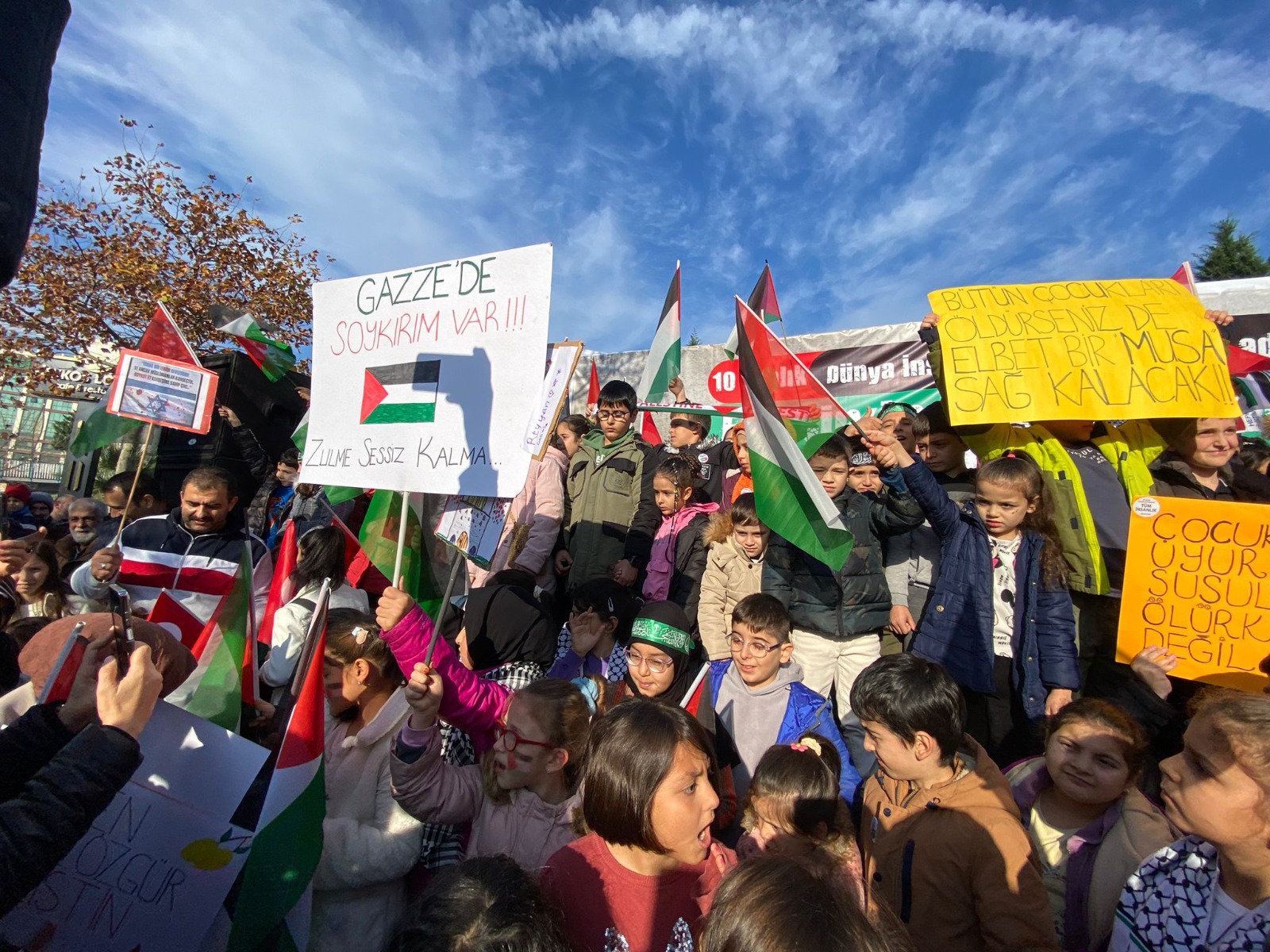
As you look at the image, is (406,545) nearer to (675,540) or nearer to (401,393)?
(401,393)

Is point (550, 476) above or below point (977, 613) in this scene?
above

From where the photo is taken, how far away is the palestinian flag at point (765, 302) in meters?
7.04

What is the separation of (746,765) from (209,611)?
9.11 feet

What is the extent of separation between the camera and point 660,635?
331 centimetres

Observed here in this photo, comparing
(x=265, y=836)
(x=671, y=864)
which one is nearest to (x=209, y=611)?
(x=265, y=836)

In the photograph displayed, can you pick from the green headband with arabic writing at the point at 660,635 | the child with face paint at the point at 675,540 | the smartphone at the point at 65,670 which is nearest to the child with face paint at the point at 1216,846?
the green headband with arabic writing at the point at 660,635

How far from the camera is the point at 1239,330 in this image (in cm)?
651

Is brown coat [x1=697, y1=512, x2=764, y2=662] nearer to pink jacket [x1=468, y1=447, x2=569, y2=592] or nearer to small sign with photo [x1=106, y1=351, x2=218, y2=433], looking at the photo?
pink jacket [x1=468, y1=447, x2=569, y2=592]

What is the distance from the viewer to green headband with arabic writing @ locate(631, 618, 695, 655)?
3.30 m

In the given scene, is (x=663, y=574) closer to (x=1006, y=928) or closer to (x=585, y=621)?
(x=585, y=621)

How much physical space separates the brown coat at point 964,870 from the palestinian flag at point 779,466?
110 centimetres

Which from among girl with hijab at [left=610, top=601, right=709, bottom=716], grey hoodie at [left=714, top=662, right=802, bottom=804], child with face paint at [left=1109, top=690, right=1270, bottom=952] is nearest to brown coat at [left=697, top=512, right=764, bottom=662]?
girl with hijab at [left=610, top=601, right=709, bottom=716]

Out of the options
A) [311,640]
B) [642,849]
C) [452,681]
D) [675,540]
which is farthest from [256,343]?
[642,849]

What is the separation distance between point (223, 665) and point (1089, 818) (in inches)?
122
